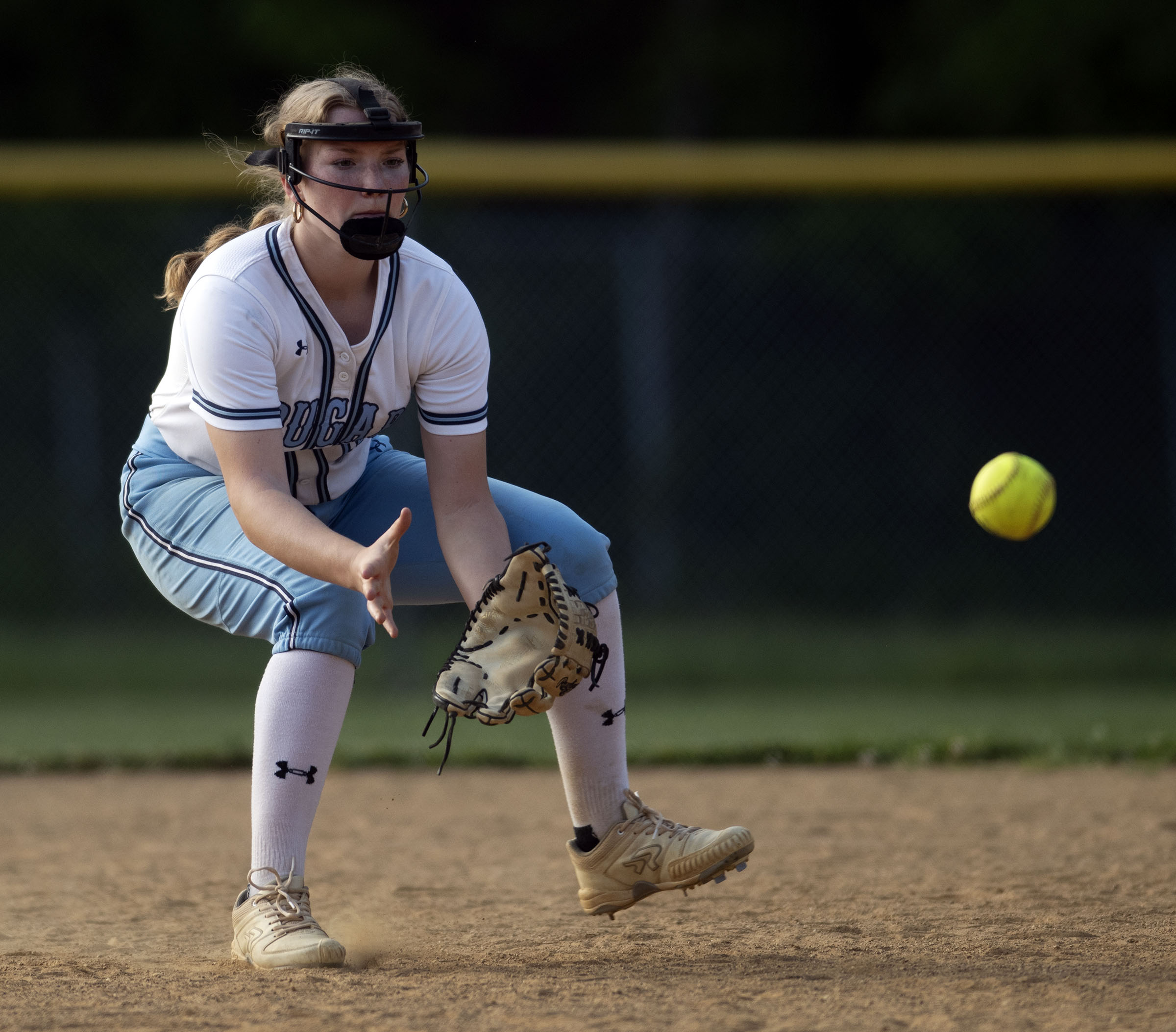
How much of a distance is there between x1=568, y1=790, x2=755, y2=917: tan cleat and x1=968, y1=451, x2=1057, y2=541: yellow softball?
138cm

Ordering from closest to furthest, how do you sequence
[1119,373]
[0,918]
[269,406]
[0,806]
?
[269,406], [0,918], [0,806], [1119,373]

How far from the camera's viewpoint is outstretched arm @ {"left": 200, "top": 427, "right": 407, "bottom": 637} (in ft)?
7.30

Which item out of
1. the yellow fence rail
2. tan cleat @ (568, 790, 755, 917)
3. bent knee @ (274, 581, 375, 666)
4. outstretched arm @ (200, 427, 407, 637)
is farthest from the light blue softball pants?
the yellow fence rail

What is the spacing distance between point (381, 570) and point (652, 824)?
91cm

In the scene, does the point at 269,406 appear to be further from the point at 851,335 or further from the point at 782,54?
the point at 782,54

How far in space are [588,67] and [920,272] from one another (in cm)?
554

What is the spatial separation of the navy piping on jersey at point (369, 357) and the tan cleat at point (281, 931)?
807mm

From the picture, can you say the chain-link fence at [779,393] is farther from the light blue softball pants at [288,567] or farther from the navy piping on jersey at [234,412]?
the navy piping on jersey at [234,412]

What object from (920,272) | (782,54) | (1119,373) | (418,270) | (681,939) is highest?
(782,54)

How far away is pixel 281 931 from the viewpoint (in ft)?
8.20

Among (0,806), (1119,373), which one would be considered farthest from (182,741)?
(1119,373)

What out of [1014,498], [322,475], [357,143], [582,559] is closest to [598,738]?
[582,559]

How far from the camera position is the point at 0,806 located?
15.1 feet

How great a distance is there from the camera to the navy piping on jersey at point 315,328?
2631 mm
